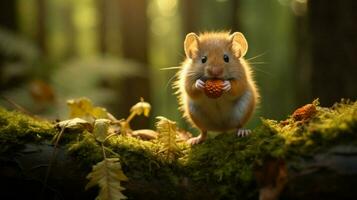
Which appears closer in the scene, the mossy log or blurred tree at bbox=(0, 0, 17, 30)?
the mossy log

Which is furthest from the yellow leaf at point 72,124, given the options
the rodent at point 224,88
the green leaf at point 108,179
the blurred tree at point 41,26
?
the blurred tree at point 41,26

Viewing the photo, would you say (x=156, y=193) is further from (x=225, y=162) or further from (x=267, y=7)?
(x=267, y=7)

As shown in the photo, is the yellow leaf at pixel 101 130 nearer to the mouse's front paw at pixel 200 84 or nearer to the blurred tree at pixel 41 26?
the mouse's front paw at pixel 200 84

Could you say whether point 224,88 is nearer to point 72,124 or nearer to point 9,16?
point 72,124

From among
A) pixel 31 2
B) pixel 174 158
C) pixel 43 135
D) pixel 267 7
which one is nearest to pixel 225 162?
pixel 174 158

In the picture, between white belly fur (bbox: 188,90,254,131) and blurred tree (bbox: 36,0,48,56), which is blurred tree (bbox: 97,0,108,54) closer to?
blurred tree (bbox: 36,0,48,56)

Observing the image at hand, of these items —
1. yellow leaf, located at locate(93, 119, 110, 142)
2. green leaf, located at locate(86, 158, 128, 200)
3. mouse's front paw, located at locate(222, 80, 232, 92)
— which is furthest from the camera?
mouse's front paw, located at locate(222, 80, 232, 92)

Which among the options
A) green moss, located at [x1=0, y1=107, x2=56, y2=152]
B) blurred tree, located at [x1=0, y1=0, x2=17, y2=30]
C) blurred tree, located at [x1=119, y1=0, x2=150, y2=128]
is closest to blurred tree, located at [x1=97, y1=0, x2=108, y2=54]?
blurred tree, located at [x1=119, y1=0, x2=150, y2=128]

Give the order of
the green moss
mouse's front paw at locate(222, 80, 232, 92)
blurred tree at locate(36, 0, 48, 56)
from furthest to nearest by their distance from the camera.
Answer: blurred tree at locate(36, 0, 48, 56)
mouse's front paw at locate(222, 80, 232, 92)
the green moss
